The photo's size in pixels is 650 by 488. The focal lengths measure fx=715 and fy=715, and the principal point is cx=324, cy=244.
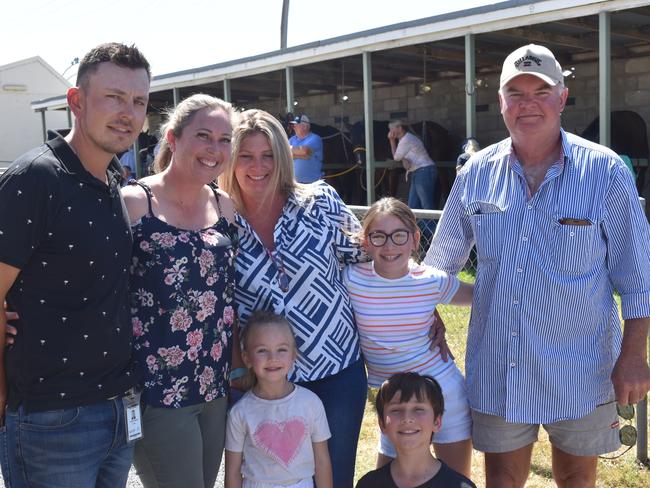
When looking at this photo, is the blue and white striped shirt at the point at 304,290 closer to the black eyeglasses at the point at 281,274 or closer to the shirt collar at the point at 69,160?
the black eyeglasses at the point at 281,274

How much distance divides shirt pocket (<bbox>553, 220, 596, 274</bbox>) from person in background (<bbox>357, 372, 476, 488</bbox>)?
67 cm

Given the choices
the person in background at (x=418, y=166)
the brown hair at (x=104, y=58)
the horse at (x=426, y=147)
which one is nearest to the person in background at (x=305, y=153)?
the person in background at (x=418, y=166)

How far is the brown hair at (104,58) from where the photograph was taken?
2.18 metres

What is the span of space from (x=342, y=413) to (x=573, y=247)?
3.52 ft

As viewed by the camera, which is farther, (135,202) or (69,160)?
(135,202)

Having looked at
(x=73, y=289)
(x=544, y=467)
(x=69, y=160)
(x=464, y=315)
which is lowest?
(x=544, y=467)

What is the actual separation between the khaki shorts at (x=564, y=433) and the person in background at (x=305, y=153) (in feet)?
26.9

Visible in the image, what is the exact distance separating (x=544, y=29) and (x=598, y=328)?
9189 mm

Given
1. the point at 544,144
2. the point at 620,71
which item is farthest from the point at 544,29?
the point at 544,144

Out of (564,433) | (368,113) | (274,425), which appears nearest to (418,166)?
(368,113)

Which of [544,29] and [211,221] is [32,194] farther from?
[544,29]

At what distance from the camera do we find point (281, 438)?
2623 mm

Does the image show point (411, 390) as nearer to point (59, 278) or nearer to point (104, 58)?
point (59, 278)

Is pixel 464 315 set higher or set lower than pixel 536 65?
lower
